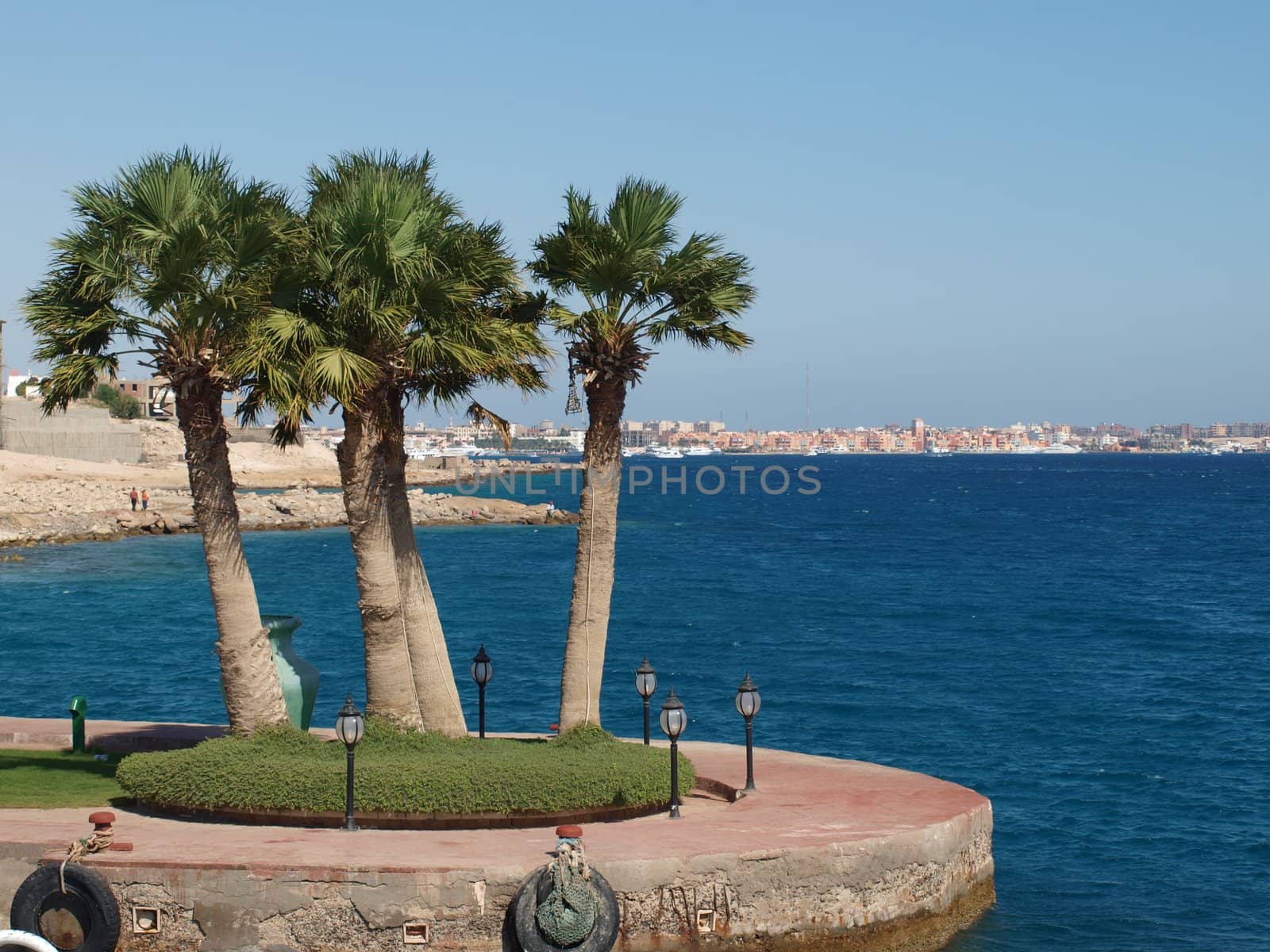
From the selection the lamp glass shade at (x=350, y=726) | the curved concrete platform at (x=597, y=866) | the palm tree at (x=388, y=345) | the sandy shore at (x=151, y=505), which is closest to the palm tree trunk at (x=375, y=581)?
the palm tree at (x=388, y=345)

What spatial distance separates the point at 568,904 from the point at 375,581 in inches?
225

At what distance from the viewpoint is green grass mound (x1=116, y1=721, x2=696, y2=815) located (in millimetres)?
15000

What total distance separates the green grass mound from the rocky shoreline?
58.5m

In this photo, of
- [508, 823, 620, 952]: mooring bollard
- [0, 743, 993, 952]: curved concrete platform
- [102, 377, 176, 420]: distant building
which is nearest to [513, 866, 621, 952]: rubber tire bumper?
[508, 823, 620, 952]: mooring bollard

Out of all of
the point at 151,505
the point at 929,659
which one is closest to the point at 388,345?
the point at 929,659

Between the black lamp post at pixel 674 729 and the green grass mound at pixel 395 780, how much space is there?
247 mm

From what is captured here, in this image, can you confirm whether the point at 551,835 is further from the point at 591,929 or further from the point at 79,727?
the point at 79,727

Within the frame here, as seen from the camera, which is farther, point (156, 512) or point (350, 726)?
point (156, 512)

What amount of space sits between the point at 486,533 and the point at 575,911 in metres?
76.1

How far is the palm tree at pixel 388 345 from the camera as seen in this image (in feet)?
53.9

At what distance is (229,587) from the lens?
1672cm

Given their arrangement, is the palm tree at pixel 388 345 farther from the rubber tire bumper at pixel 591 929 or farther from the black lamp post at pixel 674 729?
the rubber tire bumper at pixel 591 929

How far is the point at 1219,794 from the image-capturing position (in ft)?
75.6

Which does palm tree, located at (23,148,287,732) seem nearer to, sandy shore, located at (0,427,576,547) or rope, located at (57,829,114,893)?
rope, located at (57,829,114,893)
